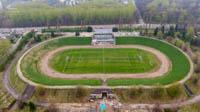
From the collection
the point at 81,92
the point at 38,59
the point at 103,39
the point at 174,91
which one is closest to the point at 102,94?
the point at 81,92

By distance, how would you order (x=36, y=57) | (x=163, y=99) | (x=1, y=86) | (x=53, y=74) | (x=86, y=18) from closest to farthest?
(x=163, y=99), (x=1, y=86), (x=53, y=74), (x=36, y=57), (x=86, y=18)

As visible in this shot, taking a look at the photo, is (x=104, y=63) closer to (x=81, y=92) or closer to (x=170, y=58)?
(x=81, y=92)

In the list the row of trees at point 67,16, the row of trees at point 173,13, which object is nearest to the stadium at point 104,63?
the row of trees at point 67,16

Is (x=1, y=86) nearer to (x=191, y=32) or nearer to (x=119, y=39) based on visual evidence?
(x=119, y=39)

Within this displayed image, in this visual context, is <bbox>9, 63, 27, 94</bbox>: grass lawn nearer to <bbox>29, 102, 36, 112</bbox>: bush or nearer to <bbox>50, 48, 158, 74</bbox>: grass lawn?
<bbox>29, 102, 36, 112</bbox>: bush

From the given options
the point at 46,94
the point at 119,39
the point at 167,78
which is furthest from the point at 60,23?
the point at 167,78

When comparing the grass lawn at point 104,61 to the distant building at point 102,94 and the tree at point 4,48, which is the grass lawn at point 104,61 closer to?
the distant building at point 102,94
